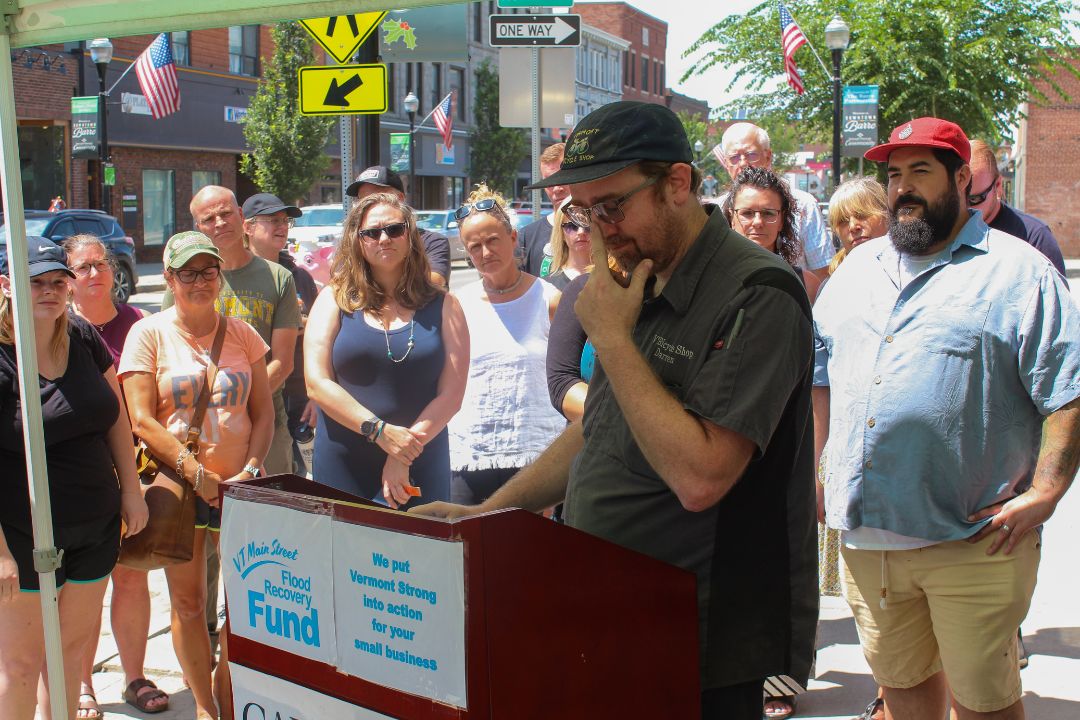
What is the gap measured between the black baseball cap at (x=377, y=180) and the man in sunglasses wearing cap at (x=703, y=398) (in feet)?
14.0

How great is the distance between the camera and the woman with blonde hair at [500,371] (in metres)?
4.50

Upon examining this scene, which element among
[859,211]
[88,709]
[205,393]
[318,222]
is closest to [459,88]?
[318,222]

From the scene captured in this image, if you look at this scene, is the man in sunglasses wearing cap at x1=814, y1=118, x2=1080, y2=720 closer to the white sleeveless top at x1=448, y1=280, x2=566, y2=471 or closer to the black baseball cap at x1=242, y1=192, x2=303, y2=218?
the white sleeveless top at x1=448, y1=280, x2=566, y2=471

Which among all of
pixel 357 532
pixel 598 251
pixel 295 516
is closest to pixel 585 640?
pixel 357 532

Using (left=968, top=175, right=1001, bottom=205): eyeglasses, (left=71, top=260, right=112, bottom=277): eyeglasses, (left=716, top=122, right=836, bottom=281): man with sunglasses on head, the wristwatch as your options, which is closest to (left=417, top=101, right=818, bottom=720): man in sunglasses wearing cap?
the wristwatch

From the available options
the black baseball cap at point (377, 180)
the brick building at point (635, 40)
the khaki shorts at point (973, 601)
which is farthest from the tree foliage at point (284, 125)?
the brick building at point (635, 40)

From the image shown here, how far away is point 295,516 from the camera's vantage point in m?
1.95

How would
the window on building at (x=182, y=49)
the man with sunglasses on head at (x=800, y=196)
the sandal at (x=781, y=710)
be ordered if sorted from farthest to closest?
the window on building at (x=182, y=49) → the man with sunglasses on head at (x=800, y=196) → the sandal at (x=781, y=710)

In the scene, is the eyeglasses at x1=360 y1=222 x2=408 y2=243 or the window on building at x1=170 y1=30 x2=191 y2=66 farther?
the window on building at x1=170 y1=30 x2=191 y2=66

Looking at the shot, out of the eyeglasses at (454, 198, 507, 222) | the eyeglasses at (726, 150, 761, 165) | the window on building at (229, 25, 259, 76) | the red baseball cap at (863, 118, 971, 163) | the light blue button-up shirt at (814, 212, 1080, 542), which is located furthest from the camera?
the window on building at (229, 25, 259, 76)

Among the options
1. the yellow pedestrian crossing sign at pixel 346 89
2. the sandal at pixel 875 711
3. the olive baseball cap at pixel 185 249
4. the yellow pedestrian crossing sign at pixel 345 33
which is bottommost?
the sandal at pixel 875 711

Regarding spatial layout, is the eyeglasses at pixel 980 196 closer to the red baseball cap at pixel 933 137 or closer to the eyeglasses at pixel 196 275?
the red baseball cap at pixel 933 137

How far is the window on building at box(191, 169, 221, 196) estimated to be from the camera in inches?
1326

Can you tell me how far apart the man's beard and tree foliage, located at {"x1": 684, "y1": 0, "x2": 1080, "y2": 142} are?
66.2 ft
